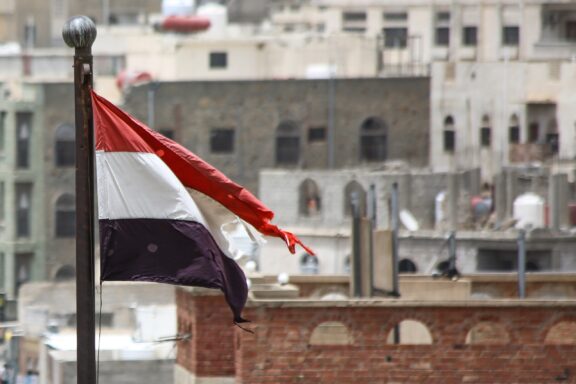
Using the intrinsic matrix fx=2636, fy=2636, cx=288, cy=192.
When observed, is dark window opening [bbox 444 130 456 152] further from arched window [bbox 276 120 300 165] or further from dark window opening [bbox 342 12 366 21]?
dark window opening [bbox 342 12 366 21]

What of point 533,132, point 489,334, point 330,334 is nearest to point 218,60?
point 533,132

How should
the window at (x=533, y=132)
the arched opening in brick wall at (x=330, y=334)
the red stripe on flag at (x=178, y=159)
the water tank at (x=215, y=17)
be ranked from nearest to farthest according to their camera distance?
the red stripe on flag at (x=178, y=159)
the arched opening in brick wall at (x=330, y=334)
the window at (x=533, y=132)
the water tank at (x=215, y=17)

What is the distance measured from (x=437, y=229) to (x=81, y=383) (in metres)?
43.9

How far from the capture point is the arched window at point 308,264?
2336 inches

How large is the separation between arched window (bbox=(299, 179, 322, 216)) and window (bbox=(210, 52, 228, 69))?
68.5 feet

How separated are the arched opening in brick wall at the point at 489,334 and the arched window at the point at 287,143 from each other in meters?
48.2

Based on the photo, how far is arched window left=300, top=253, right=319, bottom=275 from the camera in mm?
59344

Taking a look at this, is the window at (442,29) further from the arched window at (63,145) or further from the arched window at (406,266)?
the arched window at (406,266)

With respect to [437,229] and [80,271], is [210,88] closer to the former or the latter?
[437,229]

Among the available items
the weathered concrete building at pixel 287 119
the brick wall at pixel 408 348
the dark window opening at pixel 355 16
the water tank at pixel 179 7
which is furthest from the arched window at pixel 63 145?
the brick wall at pixel 408 348

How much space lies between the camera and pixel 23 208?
76.9 m

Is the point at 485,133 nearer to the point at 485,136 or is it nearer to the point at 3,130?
the point at 485,136

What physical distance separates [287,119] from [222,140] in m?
1.93

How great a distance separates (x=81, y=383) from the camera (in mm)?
15539
